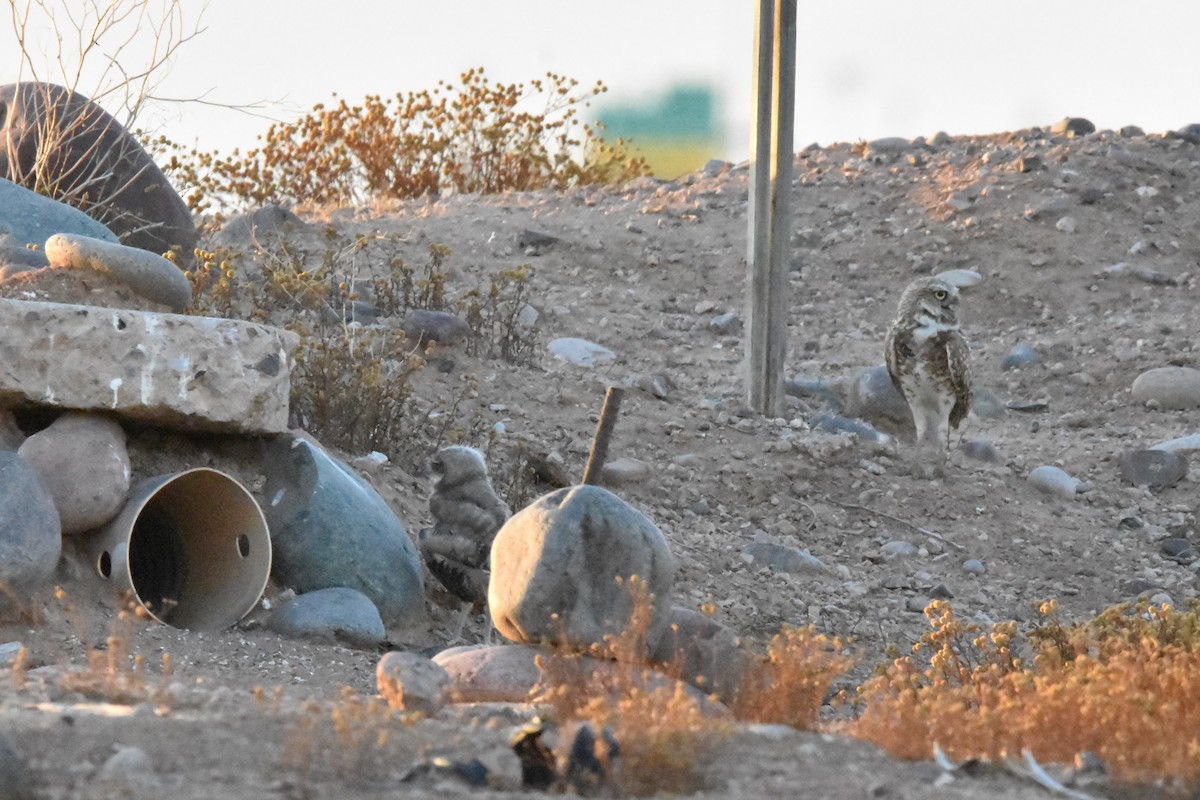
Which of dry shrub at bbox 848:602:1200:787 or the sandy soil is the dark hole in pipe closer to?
the sandy soil

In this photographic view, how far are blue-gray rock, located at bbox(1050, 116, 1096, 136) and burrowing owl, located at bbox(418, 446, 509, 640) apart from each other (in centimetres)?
1218

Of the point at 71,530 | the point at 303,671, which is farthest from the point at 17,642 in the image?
the point at 303,671

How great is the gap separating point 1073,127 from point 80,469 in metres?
13.5

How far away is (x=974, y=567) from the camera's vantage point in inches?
326

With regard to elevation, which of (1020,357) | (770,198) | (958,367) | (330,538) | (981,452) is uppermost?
(770,198)

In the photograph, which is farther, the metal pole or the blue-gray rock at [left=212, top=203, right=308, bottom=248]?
the blue-gray rock at [left=212, top=203, right=308, bottom=248]

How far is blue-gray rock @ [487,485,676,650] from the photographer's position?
482 cm

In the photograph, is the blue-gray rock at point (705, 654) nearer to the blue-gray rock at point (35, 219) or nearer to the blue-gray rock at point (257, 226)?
the blue-gray rock at point (35, 219)

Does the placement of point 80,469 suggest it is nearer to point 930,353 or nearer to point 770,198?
point 930,353

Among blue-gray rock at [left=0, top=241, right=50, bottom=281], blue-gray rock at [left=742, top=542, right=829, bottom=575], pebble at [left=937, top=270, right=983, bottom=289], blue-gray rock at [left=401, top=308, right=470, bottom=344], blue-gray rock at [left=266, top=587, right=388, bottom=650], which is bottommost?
blue-gray rock at [left=266, top=587, right=388, bottom=650]

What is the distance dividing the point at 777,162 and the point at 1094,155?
721 centimetres

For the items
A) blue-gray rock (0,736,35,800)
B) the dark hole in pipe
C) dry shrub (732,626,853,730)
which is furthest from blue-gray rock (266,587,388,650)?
blue-gray rock (0,736,35,800)

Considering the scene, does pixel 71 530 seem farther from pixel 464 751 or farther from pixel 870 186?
pixel 870 186

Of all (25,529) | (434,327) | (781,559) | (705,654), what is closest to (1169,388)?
(781,559)
